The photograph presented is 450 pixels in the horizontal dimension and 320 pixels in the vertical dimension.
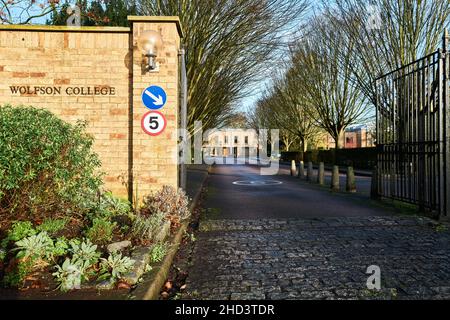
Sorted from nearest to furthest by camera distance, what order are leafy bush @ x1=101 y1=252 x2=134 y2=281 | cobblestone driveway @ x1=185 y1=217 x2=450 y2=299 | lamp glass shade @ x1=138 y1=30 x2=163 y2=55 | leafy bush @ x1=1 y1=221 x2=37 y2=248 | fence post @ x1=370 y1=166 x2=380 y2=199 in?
leafy bush @ x1=101 y1=252 x2=134 y2=281 < cobblestone driveway @ x1=185 y1=217 x2=450 y2=299 < leafy bush @ x1=1 y1=221 x2=37 y2=248 < lamp glass shade @ x1=138 y1=30 x2=163 y2=55 < fence post @ x1=370 y1=166 x2=380 y2=199

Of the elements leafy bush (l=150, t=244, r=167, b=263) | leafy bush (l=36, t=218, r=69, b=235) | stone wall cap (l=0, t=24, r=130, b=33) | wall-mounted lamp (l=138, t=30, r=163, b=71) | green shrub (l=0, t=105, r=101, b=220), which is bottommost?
leafy bush (l=150, t=244, r=167, b=263)

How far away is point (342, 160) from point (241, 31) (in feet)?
68.7

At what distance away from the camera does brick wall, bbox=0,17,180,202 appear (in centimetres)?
749

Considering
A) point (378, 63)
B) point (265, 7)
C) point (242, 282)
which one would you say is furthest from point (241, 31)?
point (242, 282)

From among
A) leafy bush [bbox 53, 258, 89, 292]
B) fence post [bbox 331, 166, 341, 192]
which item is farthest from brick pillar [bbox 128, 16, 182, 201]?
fence post [bbox 331, 166, 341, 192]

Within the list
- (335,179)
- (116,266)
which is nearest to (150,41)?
(116,266)

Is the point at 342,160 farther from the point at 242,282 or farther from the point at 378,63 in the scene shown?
the point at 242,282

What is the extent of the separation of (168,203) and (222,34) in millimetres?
9604

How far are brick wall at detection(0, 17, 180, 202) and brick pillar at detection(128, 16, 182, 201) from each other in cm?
2

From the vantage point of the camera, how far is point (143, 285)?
3623 mm

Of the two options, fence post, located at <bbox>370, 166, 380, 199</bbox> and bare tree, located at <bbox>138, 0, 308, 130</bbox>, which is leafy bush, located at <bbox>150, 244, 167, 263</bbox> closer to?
fence post, located at <bbox>370, 166, 380, 199</bbox>

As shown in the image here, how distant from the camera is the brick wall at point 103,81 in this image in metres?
7.49

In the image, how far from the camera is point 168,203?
22.0 ft

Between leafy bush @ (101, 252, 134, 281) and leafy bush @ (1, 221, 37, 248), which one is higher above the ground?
leafy bush @ (1, 221, 37, 248)
